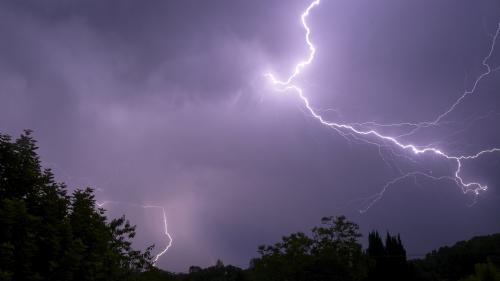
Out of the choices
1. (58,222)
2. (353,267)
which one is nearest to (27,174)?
(58,222)

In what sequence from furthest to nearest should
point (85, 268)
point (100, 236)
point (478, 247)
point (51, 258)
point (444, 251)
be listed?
point (444, 251) < point (478, 247) < point (100, 236) < point (85, 268) < point (51, 258)

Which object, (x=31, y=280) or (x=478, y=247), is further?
(x=478, y=247)

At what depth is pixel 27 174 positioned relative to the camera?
25.7 feet

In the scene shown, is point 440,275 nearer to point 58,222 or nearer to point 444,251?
point 444,251

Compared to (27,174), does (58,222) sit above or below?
below

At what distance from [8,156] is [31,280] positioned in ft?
7.71

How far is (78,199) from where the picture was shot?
941cm

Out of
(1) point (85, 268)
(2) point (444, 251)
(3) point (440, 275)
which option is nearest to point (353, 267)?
(3) point (440, 275)

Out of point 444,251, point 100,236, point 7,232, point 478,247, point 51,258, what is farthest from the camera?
point 444,251

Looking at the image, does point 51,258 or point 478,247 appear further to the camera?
point 478,247

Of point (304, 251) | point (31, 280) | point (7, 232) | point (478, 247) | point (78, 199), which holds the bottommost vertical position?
point (31, 280)

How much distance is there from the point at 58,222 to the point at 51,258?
0.73 m

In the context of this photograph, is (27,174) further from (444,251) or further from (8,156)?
(444,251)

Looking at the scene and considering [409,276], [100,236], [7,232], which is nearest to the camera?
[7,232]
